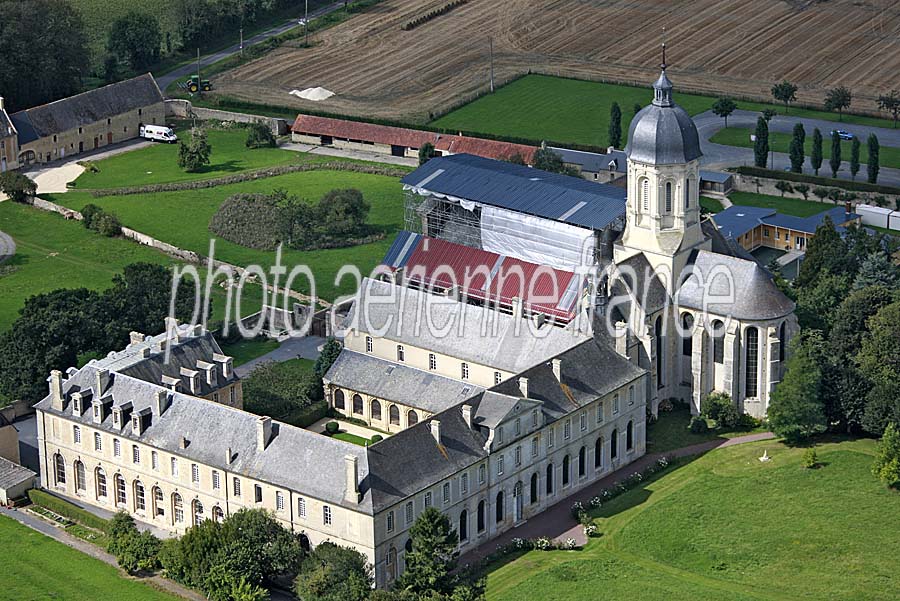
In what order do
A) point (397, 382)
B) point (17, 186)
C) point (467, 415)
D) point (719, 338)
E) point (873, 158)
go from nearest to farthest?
1. point (467, 415)
2. point (397, 382)
3. point (719, 338)
4. point (873, 158)
5. point (17, 186)

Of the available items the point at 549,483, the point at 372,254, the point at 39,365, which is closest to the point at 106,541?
the point at 39,365

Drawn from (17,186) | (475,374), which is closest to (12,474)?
(475,374)

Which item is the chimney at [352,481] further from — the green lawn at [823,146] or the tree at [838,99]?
the tree at [838,99]

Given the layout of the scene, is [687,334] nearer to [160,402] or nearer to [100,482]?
[160,402]

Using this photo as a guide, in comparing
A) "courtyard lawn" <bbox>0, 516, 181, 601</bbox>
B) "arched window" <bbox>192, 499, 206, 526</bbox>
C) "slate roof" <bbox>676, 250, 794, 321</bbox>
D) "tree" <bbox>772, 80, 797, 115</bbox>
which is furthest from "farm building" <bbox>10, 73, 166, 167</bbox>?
"slate roof" <bbox>676, 250, 794, 321</bbox>

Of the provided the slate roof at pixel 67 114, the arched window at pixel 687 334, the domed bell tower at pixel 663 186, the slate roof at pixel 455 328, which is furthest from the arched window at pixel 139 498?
the slate roof at pixel 67 114

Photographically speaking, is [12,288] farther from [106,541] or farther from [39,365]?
[106,541]
